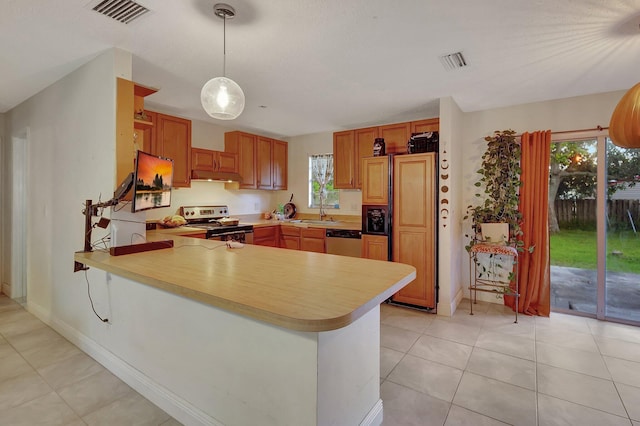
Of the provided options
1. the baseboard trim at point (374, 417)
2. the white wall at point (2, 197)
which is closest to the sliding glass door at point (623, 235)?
the baseboard trim at point (374, 417)

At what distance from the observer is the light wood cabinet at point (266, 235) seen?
14.9ft

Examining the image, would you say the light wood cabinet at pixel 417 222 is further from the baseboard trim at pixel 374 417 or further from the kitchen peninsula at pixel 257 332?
the baseboard trim at pixel 374 417

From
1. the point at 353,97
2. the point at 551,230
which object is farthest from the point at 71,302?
the point at 551,230

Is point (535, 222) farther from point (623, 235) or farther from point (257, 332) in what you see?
point (257, 332)

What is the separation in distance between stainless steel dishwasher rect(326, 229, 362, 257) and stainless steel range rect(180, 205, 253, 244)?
113 centimetres

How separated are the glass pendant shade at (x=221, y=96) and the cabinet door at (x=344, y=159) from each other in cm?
282

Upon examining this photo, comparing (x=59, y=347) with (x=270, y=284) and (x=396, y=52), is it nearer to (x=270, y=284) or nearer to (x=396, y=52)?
(x=270, y=284)

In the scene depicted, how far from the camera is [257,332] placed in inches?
54.2

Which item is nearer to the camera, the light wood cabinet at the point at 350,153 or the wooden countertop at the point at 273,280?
the wooden countertop at the point at 273,280

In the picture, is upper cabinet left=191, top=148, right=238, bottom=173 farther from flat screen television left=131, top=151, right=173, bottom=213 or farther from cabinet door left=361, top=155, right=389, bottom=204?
cabinet door left=361, top=155, right=389, bottom=204

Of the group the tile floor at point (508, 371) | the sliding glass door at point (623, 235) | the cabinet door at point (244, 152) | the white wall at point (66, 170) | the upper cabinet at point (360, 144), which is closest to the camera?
the tile floor at point (508, 371)

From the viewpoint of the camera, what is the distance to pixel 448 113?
337 centimetres

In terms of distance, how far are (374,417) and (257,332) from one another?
2.88ft

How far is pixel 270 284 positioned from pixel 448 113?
9.46 ft
